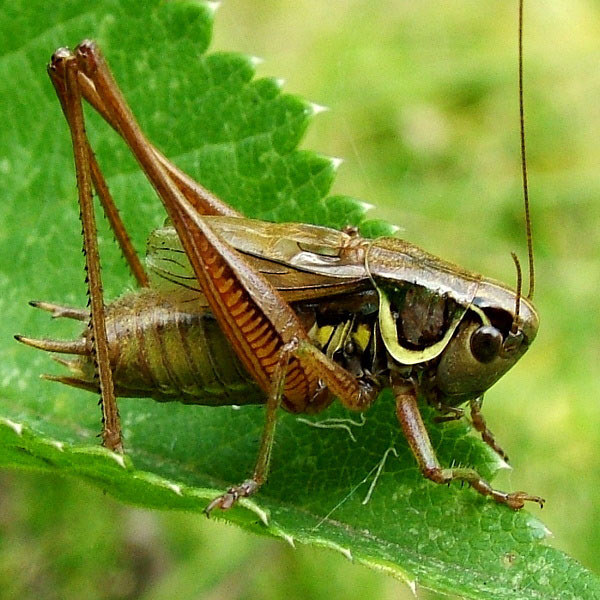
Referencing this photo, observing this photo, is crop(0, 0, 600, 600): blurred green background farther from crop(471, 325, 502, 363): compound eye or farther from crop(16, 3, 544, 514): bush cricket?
crop(471, 325, 502, 363): compound eye

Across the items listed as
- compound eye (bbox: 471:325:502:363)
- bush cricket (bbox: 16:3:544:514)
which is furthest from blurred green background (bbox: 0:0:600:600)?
compound eye (bbox: 471:325:502:363)

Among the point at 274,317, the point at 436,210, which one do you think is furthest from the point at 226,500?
the point at 436,210

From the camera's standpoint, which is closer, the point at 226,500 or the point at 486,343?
the point at 226,500

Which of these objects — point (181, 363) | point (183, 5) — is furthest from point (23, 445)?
point (183, 5)

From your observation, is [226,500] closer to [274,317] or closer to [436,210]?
[274,317]

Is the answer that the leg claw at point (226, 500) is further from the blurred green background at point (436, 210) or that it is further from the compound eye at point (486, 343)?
the blurred green background at point (436, 210)
